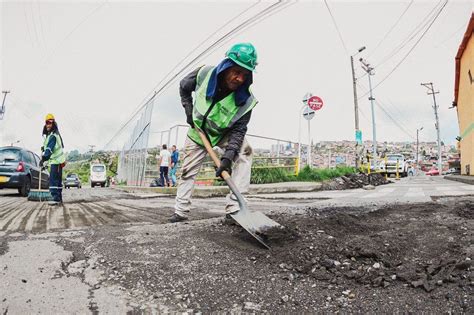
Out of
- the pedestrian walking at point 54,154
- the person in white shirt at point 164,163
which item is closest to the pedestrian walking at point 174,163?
the person in white shirt at point 164,163

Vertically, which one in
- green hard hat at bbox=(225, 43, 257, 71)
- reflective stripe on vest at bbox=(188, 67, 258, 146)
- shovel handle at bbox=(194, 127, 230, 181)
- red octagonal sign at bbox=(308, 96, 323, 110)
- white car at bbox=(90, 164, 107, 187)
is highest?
red octagonal sign at bbox=(308, 96, 323, 110)

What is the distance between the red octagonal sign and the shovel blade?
9442 mm

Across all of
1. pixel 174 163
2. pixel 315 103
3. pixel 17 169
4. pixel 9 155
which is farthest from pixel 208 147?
pixel 315 103

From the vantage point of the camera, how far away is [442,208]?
12.6 ft

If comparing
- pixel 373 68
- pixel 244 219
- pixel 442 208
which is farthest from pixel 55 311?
pixel 373 68

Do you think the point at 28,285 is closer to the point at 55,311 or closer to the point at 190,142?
the point at 55,311

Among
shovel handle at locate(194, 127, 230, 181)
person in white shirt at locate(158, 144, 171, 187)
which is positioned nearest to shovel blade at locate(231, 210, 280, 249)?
shovel handle at locate(194, 127, 230, 181)

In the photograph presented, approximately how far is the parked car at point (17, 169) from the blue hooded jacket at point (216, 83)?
8.01m

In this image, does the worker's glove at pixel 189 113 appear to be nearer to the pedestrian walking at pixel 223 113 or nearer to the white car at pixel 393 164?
the pedestrian walking at pixel 223 113

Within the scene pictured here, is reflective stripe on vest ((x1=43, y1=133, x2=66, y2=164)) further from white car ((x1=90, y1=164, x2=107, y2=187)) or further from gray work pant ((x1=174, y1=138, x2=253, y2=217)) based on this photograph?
white car ((x1=90, y1=164, x2=107, y2=187))

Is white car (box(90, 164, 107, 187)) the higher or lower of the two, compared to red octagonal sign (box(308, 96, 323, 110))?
lower

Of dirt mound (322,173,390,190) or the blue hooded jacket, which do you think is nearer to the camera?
the blue hooded jacket

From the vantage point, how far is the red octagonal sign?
454 inches

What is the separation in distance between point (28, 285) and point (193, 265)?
830 mm
